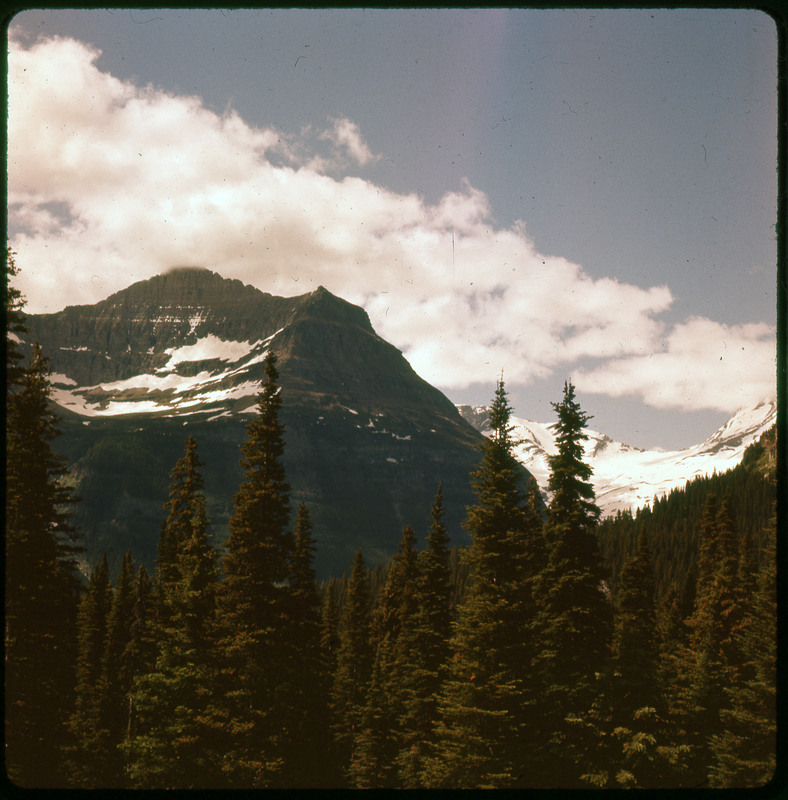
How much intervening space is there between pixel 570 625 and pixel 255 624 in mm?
10158

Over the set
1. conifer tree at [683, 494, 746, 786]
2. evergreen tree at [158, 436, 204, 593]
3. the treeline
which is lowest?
the treeline

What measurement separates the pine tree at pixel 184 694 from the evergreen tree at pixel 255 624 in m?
1.02

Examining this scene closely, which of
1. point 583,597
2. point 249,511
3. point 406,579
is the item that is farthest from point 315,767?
point 406,579

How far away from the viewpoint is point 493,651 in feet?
65.9

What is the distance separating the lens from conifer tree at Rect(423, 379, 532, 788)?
63.5ft

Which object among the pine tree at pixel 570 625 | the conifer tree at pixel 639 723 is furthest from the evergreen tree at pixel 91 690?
the conifer tree at pixel 639 723

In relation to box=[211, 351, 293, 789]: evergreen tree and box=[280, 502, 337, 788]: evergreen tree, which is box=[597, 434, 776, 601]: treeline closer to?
box=[280, 502, 337, 788]: evergreen tree

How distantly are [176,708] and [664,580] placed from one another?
151 meters

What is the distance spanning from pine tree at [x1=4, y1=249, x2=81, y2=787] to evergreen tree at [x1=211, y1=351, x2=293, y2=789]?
4942mm

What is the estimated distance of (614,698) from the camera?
20.0 meters

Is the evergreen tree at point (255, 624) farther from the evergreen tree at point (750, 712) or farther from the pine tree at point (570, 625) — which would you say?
the evergreen tree at point (750, 712)

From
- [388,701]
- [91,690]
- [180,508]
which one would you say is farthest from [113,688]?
[180,508]

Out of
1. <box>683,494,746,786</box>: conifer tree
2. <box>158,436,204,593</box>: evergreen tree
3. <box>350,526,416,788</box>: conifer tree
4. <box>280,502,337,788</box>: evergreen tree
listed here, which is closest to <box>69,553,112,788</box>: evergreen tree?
<box>158,436,204,593</box>: evergreen tree

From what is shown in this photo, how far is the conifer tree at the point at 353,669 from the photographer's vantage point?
4719 centimetres
